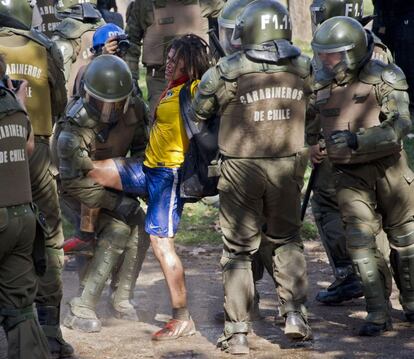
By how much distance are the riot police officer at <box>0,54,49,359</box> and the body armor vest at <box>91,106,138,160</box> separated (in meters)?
1.61

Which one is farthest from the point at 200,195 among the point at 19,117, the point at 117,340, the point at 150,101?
the point at 150,101

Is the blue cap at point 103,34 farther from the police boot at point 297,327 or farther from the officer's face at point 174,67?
the police boot at point 297,327

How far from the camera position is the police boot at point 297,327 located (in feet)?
25.3

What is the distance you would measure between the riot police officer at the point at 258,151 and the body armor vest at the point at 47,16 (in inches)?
173

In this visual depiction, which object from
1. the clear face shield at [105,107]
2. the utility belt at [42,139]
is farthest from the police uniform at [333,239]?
the utility belt at [42,139]

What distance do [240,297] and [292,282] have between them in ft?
1.24

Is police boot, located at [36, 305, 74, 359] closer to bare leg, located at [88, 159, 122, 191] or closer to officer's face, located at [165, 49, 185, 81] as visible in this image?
bare leg, located at [88, 159, 122, 191]

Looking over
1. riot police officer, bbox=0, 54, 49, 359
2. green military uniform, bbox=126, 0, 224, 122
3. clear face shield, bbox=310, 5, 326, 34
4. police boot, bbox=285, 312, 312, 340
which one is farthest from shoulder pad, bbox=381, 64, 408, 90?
green military uniform, bbox=126, 0, 224, 122

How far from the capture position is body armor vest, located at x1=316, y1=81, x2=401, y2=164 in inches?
314

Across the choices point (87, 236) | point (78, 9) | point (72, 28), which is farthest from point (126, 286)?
point (78, 9)

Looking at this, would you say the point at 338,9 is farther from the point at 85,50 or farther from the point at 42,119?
the point at 42,119

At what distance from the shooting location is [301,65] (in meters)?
7.61

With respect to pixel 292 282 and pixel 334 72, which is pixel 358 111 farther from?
pixel 292 282

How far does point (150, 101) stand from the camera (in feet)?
39.8
